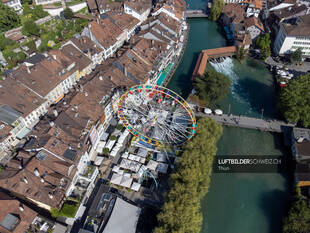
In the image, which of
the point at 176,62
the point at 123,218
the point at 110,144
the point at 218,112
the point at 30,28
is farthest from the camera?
the point at 30,28

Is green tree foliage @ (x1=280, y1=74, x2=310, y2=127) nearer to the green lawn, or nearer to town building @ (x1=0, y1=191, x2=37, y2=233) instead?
the green lawn

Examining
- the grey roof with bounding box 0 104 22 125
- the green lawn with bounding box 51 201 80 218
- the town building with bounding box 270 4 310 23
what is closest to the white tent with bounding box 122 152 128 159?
the green lawn with bounding box 51 201 80 218

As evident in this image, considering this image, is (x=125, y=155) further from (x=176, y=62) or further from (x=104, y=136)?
(x=176, y=62)

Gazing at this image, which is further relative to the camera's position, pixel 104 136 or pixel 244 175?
pixel 104 136

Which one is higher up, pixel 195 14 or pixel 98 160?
pixel 195 14

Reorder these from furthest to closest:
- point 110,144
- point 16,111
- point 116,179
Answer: point 16,111 → point 110,144 → point 116,179

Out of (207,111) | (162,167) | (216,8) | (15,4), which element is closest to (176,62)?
(207,111)

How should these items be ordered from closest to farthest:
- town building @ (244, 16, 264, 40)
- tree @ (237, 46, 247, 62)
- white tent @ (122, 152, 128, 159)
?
white tent @ (122, 152, 128, 159) → tree @ (237, 46, 247, 62) → town building @ (244, 16, 264, 40)
